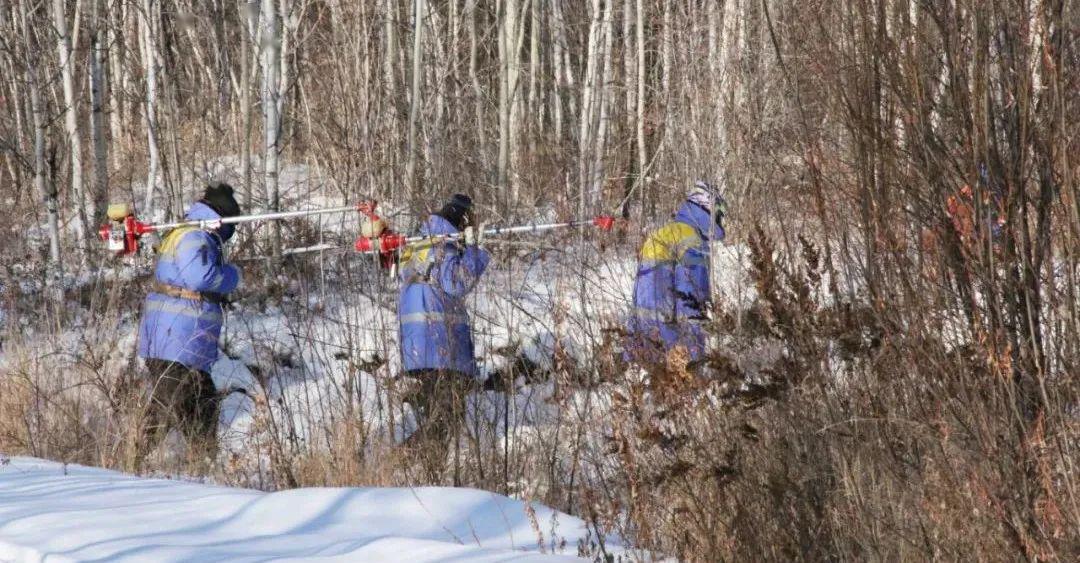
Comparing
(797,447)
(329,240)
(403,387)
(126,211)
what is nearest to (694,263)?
(403,387)

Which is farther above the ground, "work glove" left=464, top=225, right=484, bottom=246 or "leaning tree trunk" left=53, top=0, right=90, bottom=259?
"leaning tree trunk" left=53, top=0, right=90, bottom=259

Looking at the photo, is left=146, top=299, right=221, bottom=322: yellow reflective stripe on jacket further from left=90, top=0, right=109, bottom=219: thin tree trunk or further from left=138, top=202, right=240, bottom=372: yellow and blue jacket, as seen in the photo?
left=90, top=0, right=109, bottom=219: thin tree trunk

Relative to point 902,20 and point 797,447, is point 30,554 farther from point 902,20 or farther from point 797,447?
point 902,20

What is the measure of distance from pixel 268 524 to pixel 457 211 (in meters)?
3.75

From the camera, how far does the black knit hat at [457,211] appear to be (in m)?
8.17

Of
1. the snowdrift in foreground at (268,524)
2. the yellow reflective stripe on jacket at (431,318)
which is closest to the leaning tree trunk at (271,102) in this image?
the yellow reflective stripe on jacket at (431,318)

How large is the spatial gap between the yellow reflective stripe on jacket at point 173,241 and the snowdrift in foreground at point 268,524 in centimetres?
278

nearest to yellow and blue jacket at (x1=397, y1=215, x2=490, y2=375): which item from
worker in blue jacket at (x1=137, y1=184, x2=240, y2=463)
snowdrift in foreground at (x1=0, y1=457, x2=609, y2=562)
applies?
worker in blue jacket at (x1=137, y1=184, x2=240, y2=463)

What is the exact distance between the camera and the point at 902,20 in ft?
11.6

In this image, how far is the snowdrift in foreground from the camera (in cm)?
417

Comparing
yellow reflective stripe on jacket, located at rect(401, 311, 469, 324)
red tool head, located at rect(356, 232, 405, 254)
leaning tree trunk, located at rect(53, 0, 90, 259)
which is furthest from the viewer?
leaning tree trunk, located at rect(53, 0, 90, 259)

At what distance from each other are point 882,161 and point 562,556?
1.57 m

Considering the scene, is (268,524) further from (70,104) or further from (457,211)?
(70,104)

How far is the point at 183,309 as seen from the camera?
8117 millimetres
